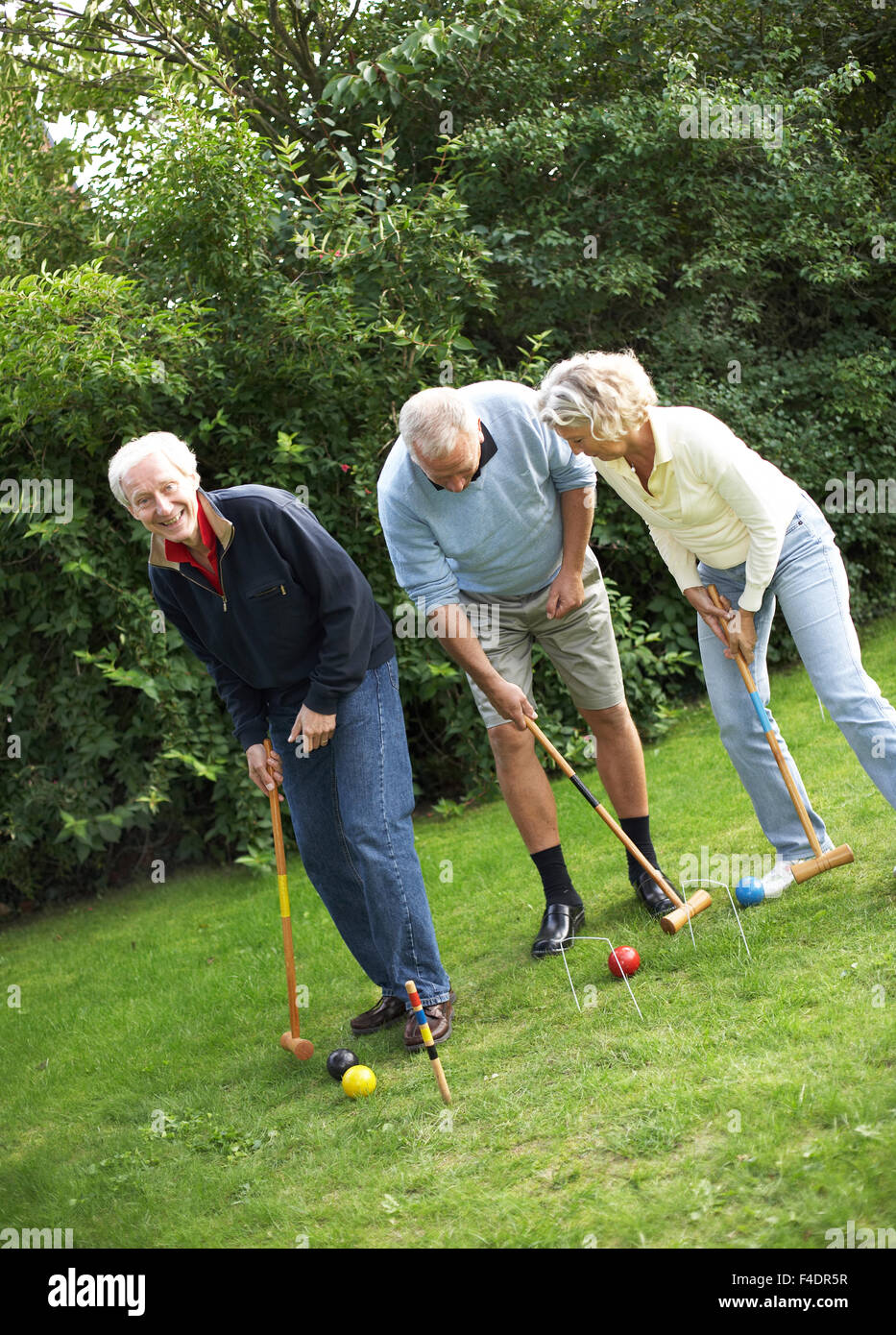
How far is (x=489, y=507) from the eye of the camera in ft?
11.5

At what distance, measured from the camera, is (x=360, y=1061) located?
3363mm

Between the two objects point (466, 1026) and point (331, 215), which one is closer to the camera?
point (466, 1026)

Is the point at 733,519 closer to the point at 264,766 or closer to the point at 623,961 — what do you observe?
the point at 623,961

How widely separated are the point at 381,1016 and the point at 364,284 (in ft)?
12.3

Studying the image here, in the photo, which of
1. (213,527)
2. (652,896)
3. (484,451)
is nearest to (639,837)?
(652,896)

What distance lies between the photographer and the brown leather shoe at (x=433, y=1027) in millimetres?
3311

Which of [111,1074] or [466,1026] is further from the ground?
[466,1026]

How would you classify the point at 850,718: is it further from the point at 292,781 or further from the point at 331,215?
the point at 331,215

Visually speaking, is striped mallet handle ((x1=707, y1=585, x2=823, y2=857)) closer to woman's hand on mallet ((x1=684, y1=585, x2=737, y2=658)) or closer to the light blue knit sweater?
woman's hand on mallet ((x1=684, y1=585, x2=737, y2=658))

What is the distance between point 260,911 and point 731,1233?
336 centimetres

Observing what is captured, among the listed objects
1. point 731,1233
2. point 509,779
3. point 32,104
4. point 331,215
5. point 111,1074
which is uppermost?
point 32,104

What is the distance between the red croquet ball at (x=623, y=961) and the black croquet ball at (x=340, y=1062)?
2.50ft

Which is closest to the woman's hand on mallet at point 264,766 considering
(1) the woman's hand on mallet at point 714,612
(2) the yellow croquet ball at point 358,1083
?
(2) the yellow croquet ball at point 358,1083

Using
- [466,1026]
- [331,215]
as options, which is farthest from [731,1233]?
[331,215]
